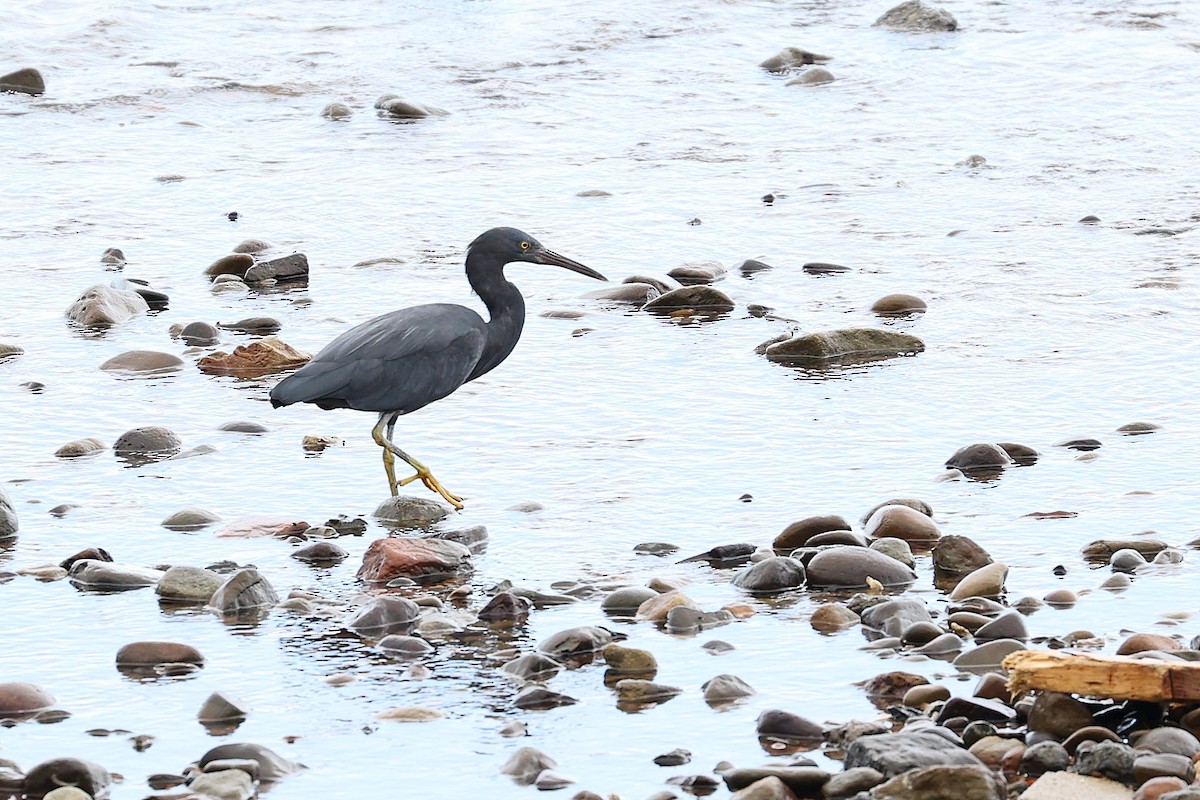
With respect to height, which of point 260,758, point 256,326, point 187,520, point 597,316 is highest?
point 260,758

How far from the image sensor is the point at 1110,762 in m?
5.42

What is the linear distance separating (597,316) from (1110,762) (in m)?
7.06

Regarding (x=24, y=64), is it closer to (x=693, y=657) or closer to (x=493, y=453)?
(x=493, y=453)

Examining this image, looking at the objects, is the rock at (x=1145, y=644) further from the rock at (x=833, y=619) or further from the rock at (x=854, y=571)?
the rock at (x=854, y=571)

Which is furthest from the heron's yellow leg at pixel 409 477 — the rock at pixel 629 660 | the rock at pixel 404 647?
the rock at pixel 629 660

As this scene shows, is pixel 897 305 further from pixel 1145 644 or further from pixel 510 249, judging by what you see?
pixel 1145 644

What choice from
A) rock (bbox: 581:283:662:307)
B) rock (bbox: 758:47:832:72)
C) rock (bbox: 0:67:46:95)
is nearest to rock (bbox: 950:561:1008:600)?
rock (bbox: 581:283:662:307)

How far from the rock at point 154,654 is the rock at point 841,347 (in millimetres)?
Result: 5164

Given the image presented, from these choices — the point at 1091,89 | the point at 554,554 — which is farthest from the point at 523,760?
the point at 1091,89

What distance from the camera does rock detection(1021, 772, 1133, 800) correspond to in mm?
5293

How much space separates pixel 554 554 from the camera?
7934mm

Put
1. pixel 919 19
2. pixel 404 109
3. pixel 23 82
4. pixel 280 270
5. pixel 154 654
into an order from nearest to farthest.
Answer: pixel 154 654 < pixel 280 270 < pixel 404 109 < pixel 23 82 < pixel 919 19

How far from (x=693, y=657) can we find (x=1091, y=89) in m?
14.0

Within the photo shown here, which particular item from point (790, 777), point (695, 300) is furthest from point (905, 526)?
point (695, 300)
